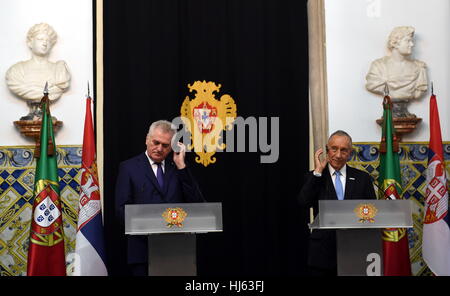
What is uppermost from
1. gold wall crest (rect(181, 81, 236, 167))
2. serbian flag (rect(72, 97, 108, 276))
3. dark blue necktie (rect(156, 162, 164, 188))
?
gold wall crest (rect(181, 81, 236, 167))

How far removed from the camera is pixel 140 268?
4738 millimetres

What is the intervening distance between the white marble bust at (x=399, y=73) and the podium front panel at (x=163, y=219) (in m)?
2.51

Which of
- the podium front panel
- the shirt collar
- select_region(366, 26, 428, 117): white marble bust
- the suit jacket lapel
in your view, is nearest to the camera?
the podium front panel

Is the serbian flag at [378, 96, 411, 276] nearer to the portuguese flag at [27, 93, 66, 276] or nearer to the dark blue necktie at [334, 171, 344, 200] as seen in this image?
the dark blue necktie at [334, 171, 344, 200]

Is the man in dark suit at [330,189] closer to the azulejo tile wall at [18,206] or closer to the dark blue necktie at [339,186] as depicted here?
the dark blue necktie at [339,186]

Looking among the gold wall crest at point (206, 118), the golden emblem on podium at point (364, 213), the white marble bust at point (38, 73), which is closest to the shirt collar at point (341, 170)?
the golden emblem on podium at point (364, 213)

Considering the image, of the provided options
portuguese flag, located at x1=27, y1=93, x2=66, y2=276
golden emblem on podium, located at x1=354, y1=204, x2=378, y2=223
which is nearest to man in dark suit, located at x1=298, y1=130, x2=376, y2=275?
golden emblem on podium, located at x1=354, y1=204, x2=378, y2=223

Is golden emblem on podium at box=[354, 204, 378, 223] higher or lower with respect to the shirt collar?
lower

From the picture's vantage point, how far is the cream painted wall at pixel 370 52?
6.40 m

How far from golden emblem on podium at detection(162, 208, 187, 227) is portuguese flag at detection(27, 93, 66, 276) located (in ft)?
4.47

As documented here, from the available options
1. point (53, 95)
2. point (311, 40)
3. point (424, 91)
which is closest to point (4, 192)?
point (53, 95)

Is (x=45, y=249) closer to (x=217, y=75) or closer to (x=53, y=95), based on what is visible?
(x=53, y=95)

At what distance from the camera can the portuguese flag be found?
5.34 m

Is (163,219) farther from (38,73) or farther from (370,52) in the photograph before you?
(370,52)
